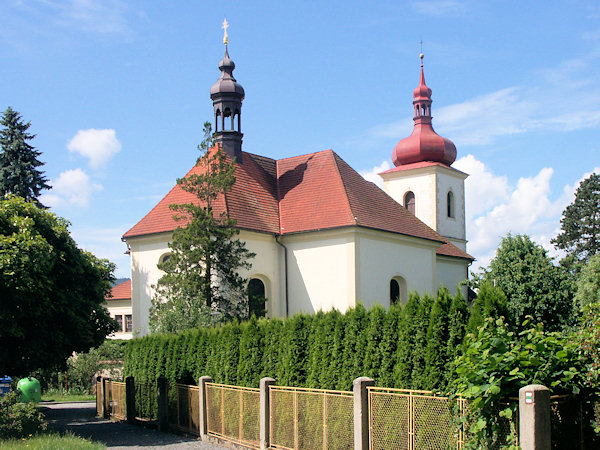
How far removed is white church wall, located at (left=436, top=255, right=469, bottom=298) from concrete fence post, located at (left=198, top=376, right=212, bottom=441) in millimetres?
22537

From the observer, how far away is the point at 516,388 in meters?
9.01

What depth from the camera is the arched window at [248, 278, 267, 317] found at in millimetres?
25984

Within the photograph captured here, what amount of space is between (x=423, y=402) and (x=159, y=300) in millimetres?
15645

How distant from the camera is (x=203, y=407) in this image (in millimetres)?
18047

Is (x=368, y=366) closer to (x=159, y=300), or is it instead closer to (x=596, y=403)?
(x=596, y=403)

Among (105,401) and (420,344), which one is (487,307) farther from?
(105,401)

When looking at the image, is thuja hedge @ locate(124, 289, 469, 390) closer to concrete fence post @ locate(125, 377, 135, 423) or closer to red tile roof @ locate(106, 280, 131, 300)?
concrete fence post @ locate(125, 377, 135, 423)

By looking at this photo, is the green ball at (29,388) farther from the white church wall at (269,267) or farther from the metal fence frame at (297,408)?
the metal fence frame at (297,408)

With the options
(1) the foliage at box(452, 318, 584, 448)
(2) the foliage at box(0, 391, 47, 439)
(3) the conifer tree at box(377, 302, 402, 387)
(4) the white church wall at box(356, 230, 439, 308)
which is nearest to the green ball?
(2) the foliage at box(0, 391, 47, 439)

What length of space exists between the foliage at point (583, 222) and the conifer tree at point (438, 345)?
150 ft

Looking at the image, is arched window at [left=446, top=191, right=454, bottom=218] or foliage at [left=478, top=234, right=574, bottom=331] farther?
arched window at [left=446, top=191, right=454, bottom=218]

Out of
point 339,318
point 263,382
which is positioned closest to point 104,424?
point 263,382

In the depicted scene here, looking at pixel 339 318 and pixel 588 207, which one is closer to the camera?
pixel 339 318

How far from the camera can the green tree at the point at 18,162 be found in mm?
33469
